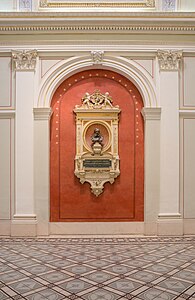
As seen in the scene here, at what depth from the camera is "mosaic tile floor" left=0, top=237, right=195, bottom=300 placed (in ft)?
11.4

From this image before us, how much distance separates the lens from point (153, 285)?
Answer: 12.1ft

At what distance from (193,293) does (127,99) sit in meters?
4.79

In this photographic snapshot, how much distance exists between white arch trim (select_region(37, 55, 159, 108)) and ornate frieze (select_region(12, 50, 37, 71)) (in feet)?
1.43

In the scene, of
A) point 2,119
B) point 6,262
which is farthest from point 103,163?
point 6,262

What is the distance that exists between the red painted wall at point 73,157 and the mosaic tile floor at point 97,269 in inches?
33.6

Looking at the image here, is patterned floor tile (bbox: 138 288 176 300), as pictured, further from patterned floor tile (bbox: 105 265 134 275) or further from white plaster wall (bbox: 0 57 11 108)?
white plaster wall (bbox: 0 57 11 108)

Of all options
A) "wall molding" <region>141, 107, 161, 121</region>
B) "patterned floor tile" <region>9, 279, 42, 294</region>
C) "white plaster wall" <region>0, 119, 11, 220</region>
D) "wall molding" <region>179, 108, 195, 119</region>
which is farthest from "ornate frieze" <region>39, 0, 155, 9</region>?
A: "patterned floor tile" <region>9, 279, 42, 294</region>

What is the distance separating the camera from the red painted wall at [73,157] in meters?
7.04

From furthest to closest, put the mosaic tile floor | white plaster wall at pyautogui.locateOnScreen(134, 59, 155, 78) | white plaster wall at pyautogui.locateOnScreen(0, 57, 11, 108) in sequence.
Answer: white plaster wall at pyautogui.locateOnScreen(134, 59, 155, 78) < white plaster wall at pyautogui.locateOnScreen(0, 57, 11, 108) < the mosaic tile floor

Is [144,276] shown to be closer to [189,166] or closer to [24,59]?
[189,166]

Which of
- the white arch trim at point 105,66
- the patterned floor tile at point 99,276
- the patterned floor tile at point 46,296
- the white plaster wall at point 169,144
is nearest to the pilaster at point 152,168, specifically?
the white plaster wall at point 169,144

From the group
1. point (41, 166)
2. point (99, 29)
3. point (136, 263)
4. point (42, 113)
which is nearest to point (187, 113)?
point (99, 29)

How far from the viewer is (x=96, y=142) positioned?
23.3 feet

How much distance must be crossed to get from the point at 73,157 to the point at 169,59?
3.25 meters
